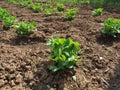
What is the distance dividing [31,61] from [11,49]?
2.08 feet

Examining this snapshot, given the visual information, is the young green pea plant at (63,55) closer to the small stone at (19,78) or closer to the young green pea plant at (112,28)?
the small stone at (19,78)

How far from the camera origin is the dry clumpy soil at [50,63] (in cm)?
396

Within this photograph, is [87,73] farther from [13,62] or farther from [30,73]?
[13,62]

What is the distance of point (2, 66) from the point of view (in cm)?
420

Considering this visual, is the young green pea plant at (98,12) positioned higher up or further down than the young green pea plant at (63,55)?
further down

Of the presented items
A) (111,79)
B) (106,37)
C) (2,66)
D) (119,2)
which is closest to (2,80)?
(2,66)

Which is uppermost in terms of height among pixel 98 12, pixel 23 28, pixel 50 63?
pixel 23 28

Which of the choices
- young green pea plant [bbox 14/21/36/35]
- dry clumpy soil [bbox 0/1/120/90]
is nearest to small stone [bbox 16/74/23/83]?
dry clumpy soil [bbox 0/1/120/90]

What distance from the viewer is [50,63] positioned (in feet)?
14.0

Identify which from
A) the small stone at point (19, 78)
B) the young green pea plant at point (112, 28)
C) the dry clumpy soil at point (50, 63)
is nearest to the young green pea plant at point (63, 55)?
the dry clumpy soil at point (50, 63)

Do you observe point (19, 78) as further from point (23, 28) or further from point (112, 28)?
point (112, 28)

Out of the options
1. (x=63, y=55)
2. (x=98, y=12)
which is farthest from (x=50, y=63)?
(x=98, y=12)

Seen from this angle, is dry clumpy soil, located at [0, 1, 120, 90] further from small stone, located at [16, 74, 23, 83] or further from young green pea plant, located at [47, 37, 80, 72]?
young green pea plant, located at [47, 37, 80, 72]

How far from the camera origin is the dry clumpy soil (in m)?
3.96
